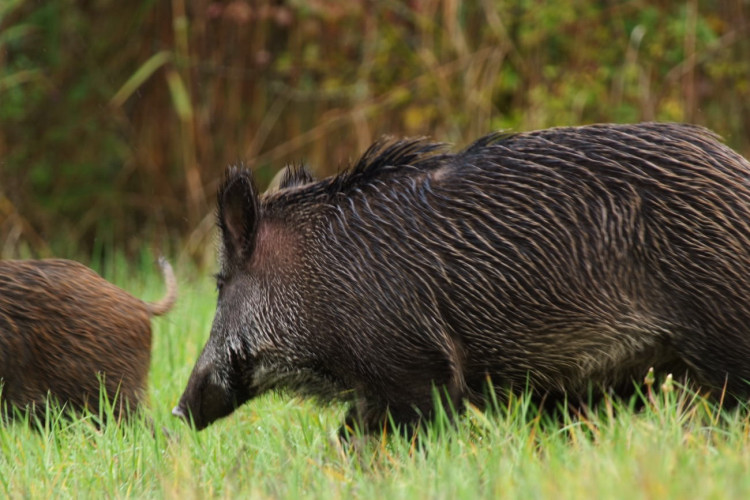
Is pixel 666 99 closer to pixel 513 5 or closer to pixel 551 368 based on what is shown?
pixel 513 5

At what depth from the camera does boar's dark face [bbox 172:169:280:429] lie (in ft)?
13.9

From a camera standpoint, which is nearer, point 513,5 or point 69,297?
point 69,297

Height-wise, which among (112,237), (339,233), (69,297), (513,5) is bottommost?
(112,237)

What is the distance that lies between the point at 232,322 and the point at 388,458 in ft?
2.76

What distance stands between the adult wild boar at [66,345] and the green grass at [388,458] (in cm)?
16

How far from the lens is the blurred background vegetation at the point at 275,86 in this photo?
29.0 ft

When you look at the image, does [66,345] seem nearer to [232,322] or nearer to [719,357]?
[232,322]

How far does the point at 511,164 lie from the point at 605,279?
0.53 m

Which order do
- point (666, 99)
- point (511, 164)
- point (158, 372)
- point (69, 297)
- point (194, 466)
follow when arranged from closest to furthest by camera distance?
Result: point (194, 466) → point (511, 164) → point (69, 297) → point (158, 372) → point (666, 99)

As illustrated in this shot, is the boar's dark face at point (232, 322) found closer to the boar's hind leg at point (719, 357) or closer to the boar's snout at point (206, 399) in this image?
the boar's snout at point (206, 399)

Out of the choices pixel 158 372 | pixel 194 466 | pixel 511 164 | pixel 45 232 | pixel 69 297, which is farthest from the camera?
pixel 45 232

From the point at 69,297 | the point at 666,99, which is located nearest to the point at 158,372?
the point at 69,297

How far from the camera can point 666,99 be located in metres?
8.80

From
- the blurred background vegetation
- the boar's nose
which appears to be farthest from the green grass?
the blurred background vegetation
